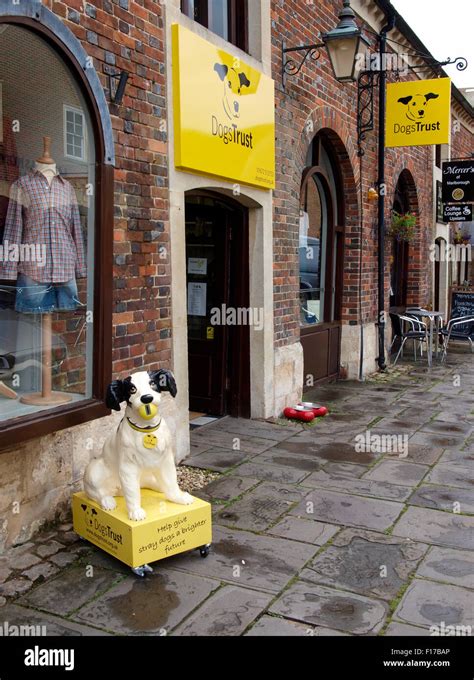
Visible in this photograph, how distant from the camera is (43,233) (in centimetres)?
396

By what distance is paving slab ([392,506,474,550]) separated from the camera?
13.6 ft

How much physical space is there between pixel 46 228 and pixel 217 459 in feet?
8.49

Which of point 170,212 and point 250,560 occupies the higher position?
point 170,212

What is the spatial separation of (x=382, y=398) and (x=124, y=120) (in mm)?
5154

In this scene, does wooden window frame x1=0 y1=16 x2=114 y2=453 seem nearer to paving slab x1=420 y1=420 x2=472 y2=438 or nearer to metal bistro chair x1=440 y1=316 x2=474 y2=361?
paving slab x1=420 y1=420 x2=472 y2=438

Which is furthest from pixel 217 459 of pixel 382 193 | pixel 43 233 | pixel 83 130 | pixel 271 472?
pixel 382 193

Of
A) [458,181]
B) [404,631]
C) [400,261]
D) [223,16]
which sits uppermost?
[223,16]

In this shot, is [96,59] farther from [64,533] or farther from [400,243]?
[400,243]

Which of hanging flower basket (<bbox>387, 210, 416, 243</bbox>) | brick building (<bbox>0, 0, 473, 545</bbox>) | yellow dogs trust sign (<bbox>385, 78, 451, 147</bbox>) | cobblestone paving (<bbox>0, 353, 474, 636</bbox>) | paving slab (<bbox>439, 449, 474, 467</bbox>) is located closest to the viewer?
cobblestone paving (<bbox>0, 353, 474, 636</bbox>)

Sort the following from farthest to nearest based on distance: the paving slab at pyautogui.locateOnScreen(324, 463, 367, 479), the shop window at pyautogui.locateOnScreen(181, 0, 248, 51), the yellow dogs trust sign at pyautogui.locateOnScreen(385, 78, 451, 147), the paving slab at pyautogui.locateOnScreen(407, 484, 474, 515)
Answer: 1. the yellow dogs trust sign at pyautogui.locateOnScreen(385, 78, 451, 147)
2. the shop window at pyautogui.locateOnScreen(181, 0, 248, 51)
3. the paving slab at pyautogui.locateOnScreen(324, 463, 367, 479)
4. the paving slab at pyautogui.locateOnScreen(407, 484, 474, 515)

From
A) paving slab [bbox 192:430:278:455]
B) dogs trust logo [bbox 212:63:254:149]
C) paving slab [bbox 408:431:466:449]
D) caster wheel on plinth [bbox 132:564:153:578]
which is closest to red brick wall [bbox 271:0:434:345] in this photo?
dogs trust logo [bbox 212:63:254:149]

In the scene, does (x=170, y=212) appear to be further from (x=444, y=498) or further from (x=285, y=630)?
(x=285, y=630)

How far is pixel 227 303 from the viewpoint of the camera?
700cm

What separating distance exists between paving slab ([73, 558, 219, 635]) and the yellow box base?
12cm
